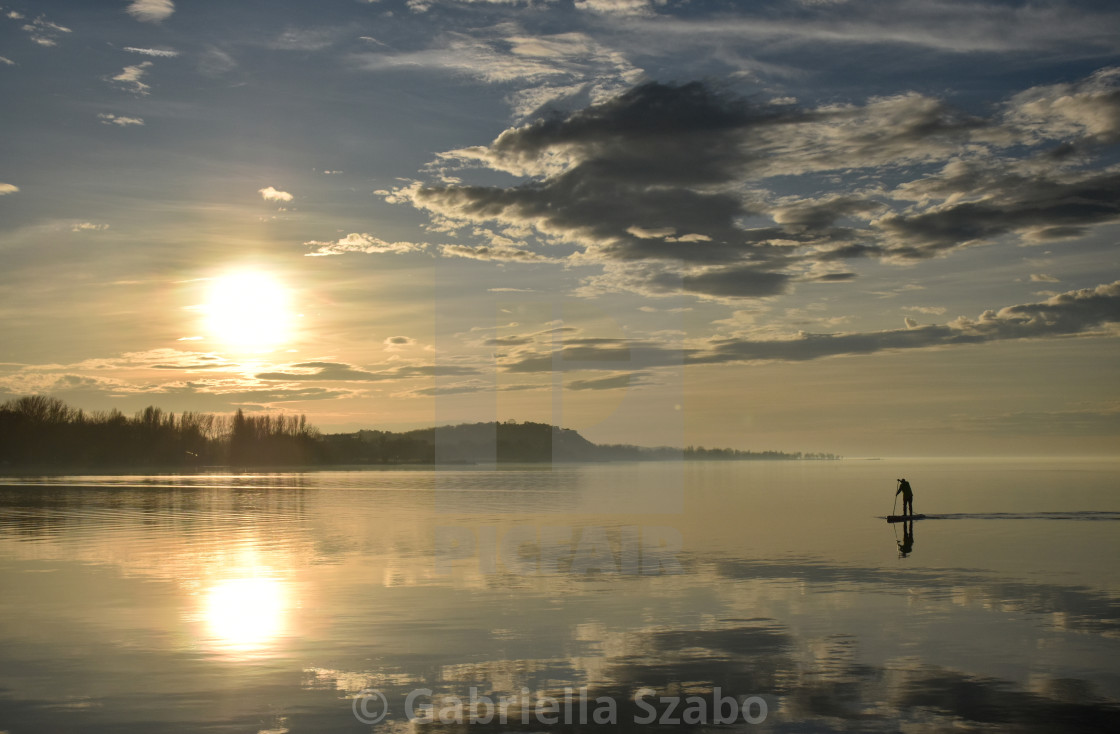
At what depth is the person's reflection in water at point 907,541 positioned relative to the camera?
3703 cm

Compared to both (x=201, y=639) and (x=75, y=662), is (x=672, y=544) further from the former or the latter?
(x=75, y=662)

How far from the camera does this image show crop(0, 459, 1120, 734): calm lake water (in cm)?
1416

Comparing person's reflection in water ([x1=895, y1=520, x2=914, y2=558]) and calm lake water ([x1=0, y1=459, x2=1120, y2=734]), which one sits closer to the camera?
calm lake water ([x1=0, y1=459, x2=1120, y2=734])

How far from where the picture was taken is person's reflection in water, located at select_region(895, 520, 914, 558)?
37034 mm

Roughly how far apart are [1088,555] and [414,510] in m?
42.3

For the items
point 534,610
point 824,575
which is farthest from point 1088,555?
point 534,610

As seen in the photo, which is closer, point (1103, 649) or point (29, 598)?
point (1103, 649)

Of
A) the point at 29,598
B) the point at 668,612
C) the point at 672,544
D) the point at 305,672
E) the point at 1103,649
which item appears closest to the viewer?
the point at 305,672

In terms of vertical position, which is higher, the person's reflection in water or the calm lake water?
the calm lake water

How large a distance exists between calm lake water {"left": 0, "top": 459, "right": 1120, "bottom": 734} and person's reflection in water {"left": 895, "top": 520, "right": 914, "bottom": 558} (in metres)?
0.47

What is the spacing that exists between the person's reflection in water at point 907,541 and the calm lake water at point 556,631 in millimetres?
468

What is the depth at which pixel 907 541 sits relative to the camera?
Result: 42.1 metres

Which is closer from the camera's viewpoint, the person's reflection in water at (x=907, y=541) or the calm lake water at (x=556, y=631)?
the calm lake water at (x=556, y=631)

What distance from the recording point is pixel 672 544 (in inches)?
1532
